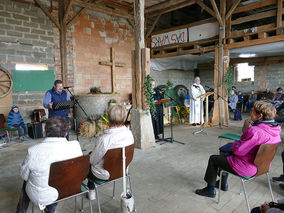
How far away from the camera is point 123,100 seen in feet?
29.2

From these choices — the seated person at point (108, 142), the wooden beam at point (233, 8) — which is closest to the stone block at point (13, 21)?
the seated person at point (108, 142)

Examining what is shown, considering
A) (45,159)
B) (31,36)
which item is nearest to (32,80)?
(31,36)

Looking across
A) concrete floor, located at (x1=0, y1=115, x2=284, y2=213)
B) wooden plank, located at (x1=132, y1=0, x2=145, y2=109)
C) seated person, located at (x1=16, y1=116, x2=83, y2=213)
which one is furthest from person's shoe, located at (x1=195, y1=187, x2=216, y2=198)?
wooden plank, located at (x1=132, y1=0, x2=145, y2=109)

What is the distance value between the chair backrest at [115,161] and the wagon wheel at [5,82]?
5.28 meters

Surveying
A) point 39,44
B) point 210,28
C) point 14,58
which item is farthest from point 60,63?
point 210,28

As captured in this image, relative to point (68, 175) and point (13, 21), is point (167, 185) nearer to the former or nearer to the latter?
point (68, 175)

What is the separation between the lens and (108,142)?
6.52 feet

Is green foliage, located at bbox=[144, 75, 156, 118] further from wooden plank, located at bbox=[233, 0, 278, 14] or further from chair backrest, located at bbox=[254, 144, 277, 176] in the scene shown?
wooden plank, located at bbox=[233, 0, 278, 14]

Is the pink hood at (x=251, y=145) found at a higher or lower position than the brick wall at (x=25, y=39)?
lower

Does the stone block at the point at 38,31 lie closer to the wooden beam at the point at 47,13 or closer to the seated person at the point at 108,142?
the wooden beam at the point at 47,13

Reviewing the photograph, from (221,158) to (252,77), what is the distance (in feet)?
→ 33.7

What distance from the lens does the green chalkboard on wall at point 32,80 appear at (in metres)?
6.14

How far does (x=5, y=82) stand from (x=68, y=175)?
5494 millimetres

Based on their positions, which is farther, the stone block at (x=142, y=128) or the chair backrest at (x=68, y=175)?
the stone block at (x=142, y=128)
